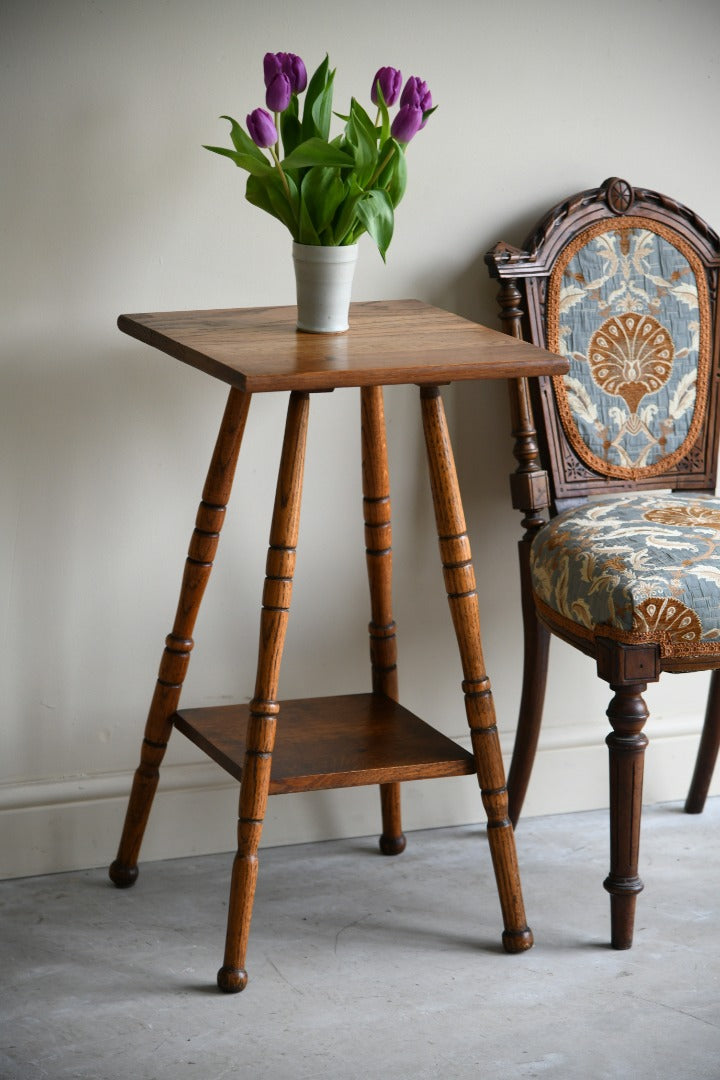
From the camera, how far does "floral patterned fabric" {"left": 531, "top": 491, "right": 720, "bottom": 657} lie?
5.33 feet

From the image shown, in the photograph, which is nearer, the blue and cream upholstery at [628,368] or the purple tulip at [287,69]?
the purple tulip at [287,69]

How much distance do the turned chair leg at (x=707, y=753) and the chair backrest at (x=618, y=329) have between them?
34cm

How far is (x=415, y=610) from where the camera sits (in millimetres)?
2096

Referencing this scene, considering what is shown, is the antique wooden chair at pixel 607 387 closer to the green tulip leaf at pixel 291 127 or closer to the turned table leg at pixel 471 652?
the turned table leg at pixel 471 652

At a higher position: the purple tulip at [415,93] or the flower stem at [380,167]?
the purple tulip at [415,93]

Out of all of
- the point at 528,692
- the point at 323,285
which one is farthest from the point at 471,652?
the point at 323,285

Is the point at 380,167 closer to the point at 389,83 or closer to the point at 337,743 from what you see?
the point at 389,83

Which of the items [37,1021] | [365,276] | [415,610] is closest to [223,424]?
[365,276]

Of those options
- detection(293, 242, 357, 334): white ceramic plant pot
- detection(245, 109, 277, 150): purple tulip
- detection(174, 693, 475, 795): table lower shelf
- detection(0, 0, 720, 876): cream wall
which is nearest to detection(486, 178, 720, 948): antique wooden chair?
detection(0, 0, 720, 876): cream wall

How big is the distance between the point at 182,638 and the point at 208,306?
1.55 ft

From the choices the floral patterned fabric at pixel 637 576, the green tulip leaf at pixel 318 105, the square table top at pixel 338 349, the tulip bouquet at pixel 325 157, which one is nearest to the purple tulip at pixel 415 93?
Result: the tulip bouquet at pixel 325 157

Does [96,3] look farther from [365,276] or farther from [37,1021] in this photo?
[37,1021]

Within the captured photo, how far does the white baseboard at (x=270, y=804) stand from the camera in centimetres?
196

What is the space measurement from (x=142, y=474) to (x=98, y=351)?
19 centimetres
